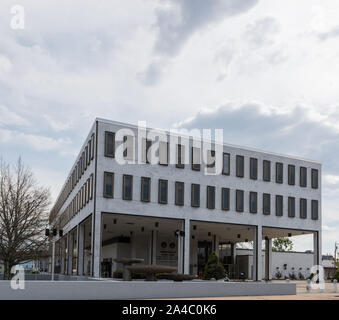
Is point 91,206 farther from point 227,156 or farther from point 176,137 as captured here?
point 227,156

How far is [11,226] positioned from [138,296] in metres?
12.8

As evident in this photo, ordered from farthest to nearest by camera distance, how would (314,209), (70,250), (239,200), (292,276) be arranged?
(292,276), (70,250), (314,209), (239,200)

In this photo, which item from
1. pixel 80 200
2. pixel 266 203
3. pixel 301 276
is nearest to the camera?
pixel 80 200

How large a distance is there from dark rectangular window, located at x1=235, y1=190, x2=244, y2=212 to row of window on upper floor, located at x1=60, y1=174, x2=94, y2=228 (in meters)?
14.2

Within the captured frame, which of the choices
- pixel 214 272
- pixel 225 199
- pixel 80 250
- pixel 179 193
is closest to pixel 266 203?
pixel 225 199

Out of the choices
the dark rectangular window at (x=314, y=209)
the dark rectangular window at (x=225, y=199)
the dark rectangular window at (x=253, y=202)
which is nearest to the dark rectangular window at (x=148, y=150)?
the dark rectangular window at (x=225, y=199)

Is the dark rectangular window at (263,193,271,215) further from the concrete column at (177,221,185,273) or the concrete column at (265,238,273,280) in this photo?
the concrete column at (265,238,273,280)

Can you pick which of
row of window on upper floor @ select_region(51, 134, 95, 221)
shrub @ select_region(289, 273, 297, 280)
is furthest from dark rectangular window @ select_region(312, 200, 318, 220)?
shrub @ select_region(289, 273, 297, 280)

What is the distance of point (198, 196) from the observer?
156 ft

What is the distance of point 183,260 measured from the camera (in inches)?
1813

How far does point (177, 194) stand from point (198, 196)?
7.62 ft

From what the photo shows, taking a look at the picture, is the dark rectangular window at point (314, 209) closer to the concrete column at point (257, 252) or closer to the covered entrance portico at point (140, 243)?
the concrete column at point (257, 252)

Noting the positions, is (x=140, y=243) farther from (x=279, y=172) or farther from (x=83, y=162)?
(x=279, y=172)

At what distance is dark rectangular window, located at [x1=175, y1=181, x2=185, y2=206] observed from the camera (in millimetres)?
46219
